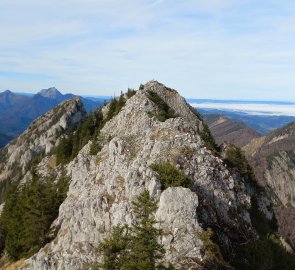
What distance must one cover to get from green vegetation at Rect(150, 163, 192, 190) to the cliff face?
884 millimetres

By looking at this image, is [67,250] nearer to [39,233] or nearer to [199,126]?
[39,233]

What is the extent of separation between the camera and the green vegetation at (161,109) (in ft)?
286

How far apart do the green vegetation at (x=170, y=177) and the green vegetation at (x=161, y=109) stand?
27680mm

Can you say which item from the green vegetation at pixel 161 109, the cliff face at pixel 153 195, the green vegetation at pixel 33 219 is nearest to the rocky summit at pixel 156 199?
the cliff face at pixel 153 195

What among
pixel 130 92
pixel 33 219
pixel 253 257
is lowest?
pixel 33 219

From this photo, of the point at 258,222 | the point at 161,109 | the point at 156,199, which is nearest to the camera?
the point at 156,199

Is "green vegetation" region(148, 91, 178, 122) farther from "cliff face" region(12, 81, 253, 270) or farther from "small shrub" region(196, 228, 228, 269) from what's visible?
"small shrub" region(196, 228, 228, 269)

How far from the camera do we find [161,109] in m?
94.0

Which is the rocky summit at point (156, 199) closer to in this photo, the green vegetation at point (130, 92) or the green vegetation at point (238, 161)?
the green vegetation at point (238, 161)

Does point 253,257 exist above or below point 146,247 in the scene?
below

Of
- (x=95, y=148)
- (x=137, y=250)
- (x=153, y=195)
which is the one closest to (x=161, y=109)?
(x=95, y=148)

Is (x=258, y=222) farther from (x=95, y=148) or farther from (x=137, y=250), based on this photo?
(x=137, y=250)

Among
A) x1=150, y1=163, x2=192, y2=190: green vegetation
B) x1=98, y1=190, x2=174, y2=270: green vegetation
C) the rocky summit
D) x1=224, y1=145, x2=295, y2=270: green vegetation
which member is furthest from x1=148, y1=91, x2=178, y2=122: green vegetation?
x1=98, y1=190, x2=174, y2=270: green vegetation

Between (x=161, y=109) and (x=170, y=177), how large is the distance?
39.6 metres
